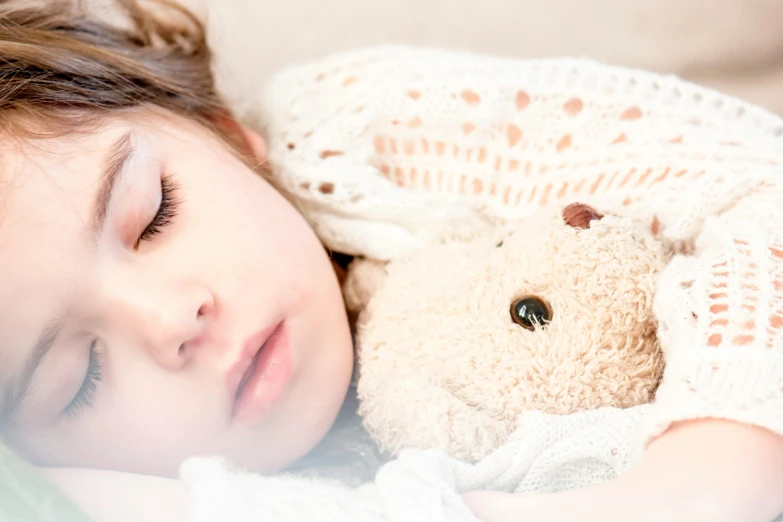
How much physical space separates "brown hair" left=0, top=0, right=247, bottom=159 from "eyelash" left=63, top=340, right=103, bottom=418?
8.8 inches

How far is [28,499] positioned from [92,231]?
232 millimetres

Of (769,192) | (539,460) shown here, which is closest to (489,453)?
(539,460)

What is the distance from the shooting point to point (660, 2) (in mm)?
946

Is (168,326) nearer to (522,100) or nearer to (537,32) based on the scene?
(522,100)

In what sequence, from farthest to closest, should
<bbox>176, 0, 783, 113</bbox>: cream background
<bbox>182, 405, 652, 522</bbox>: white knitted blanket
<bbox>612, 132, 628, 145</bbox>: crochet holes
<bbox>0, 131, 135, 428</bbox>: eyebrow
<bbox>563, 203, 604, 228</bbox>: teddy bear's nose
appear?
<bbox>176, 0, 783, 113</bbox>: cream background < <bbox>612, 132, 628, 145</bbox>: crochet holes < <bbox>563, 203, 604, 228</bbox>: teddy bear's nose < <bbox>0, 131, 135, 428</bbox>: eyebrow < <bbox>182, 405, 652, 522</bbox>: white knitted blanket

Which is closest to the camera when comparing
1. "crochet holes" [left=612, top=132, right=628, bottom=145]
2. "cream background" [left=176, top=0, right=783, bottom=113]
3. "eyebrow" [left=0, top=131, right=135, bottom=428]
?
"eyebrow" [left=0, top=131, right=135, bottom=428]

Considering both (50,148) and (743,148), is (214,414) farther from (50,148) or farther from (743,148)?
(743,148)

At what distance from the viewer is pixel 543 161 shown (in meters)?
0.83

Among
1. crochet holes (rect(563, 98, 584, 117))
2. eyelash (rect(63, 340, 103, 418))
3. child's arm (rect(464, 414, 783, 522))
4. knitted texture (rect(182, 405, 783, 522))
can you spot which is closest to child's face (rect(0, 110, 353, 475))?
eyelash (rect(63, 340, 103, 418))

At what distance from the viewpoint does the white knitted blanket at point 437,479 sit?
447 mm

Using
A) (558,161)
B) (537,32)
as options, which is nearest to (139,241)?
(558,161)

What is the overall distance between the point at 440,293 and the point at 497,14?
0.54 m

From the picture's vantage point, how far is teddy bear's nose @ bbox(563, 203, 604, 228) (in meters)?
0.67

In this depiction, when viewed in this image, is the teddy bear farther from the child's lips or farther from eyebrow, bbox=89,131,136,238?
eyebrow, bbox=89,131,136,238
